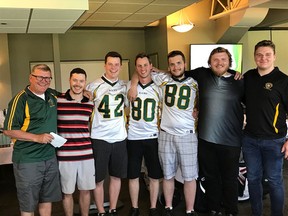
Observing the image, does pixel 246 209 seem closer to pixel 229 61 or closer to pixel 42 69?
pixel 229 61

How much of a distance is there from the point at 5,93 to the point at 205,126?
230 inches

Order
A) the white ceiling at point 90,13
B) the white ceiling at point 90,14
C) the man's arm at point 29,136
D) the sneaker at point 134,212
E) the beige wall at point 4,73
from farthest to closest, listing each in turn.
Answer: the beige wall at point 4,73 < the white ceiling at point 90,14 < the white ceiling at point 90,13 < the sneaker at point 134,212 < the man's arm at point 29,136

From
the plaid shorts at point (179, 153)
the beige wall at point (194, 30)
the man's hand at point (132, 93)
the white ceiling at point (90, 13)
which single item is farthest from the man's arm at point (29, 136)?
the beige wall at point (194, 30)

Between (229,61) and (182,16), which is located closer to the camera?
(229,61)

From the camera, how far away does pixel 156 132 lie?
115 inches

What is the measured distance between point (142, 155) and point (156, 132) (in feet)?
0.84

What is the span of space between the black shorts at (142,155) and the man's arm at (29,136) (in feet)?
2.62

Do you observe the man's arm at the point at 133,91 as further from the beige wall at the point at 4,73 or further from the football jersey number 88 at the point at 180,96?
the beige wall at the point at 4,73

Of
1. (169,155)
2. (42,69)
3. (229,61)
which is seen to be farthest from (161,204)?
(42,69)

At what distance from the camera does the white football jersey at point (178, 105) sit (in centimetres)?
283

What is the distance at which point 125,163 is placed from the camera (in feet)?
9.50

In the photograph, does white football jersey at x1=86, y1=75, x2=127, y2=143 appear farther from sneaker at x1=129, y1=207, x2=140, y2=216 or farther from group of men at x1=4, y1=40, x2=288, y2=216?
sneaker at x1=129, y1=207, x2=140, y2=216

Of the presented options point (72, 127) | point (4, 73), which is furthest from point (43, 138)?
point (4, 73)

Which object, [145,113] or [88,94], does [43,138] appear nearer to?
[88,94]
